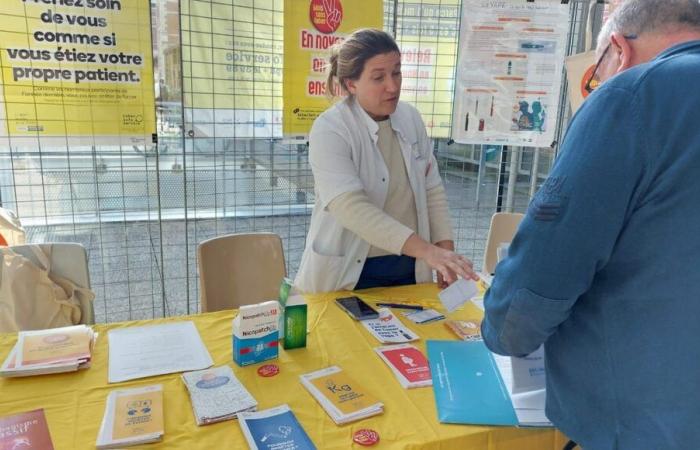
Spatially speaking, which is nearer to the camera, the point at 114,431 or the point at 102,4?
the point at 114,431

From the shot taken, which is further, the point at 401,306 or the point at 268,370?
the point at 401,306

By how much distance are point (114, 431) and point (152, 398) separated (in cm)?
12

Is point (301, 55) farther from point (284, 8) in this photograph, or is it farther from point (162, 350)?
point (162, 350)

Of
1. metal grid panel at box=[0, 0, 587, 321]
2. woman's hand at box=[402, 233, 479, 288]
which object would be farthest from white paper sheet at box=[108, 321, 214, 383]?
metal grid panel at box=[0, 0, 587, 321]

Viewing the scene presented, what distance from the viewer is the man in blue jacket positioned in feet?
2.34

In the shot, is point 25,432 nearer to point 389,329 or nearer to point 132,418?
point 132,418

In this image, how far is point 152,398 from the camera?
1.15 metres

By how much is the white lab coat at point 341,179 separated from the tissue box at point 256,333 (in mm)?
499

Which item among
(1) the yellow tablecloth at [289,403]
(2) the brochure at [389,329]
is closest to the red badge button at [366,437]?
(1) the yellow tablecloth at [289,403]

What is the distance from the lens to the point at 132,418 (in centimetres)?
108

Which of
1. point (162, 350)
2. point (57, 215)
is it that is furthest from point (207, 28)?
point (57, 215)

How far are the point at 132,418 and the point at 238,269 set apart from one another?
1027 millimetres

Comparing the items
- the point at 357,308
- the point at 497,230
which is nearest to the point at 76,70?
the point at 357,308

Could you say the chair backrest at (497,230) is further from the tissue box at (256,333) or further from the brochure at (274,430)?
the brochure at (274,430)
